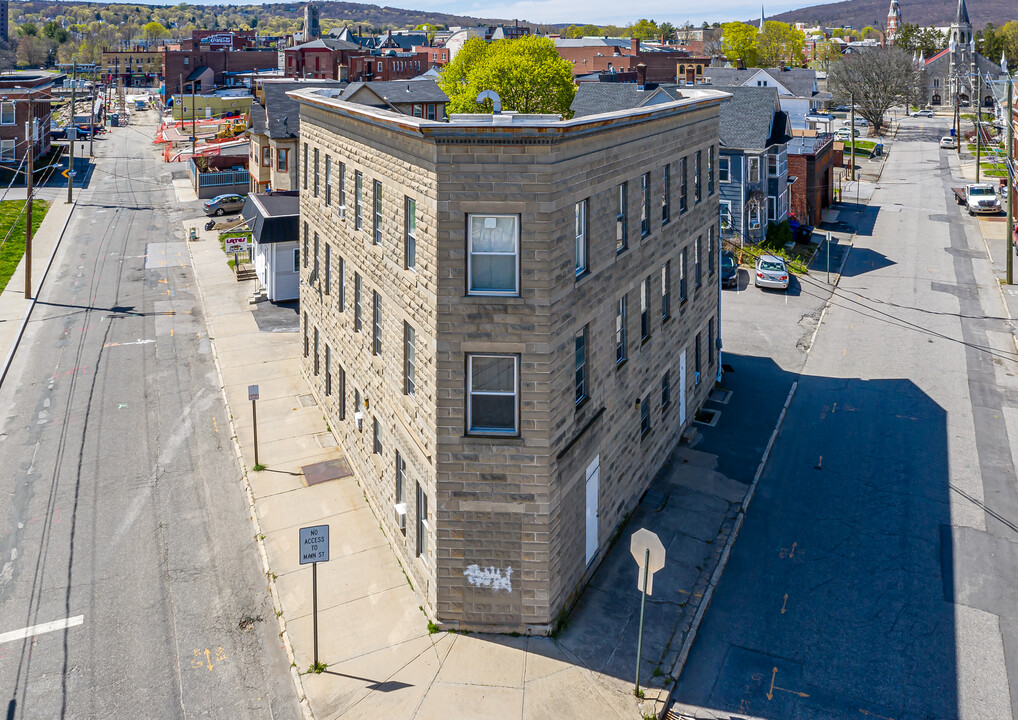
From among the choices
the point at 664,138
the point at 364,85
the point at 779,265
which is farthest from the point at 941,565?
the point at 364,85

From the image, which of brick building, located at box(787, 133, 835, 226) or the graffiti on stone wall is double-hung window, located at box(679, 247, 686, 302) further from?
brick building, located at box(787, 133, 835, 226)

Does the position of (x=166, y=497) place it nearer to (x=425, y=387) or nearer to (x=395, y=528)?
(x=395, y=528)

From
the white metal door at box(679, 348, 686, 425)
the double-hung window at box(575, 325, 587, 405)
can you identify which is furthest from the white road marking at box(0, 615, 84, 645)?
the white metal door at box(679, 348, 686, 425)

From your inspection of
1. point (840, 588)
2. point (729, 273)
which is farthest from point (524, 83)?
point (840, 588)

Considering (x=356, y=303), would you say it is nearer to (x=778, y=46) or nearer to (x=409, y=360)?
(x=409, y=360)

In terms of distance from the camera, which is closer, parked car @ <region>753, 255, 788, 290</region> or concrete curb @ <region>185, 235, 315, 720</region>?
concrete curb @ <region>185, 235, 315, 720</region>

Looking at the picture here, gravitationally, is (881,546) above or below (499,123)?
below
